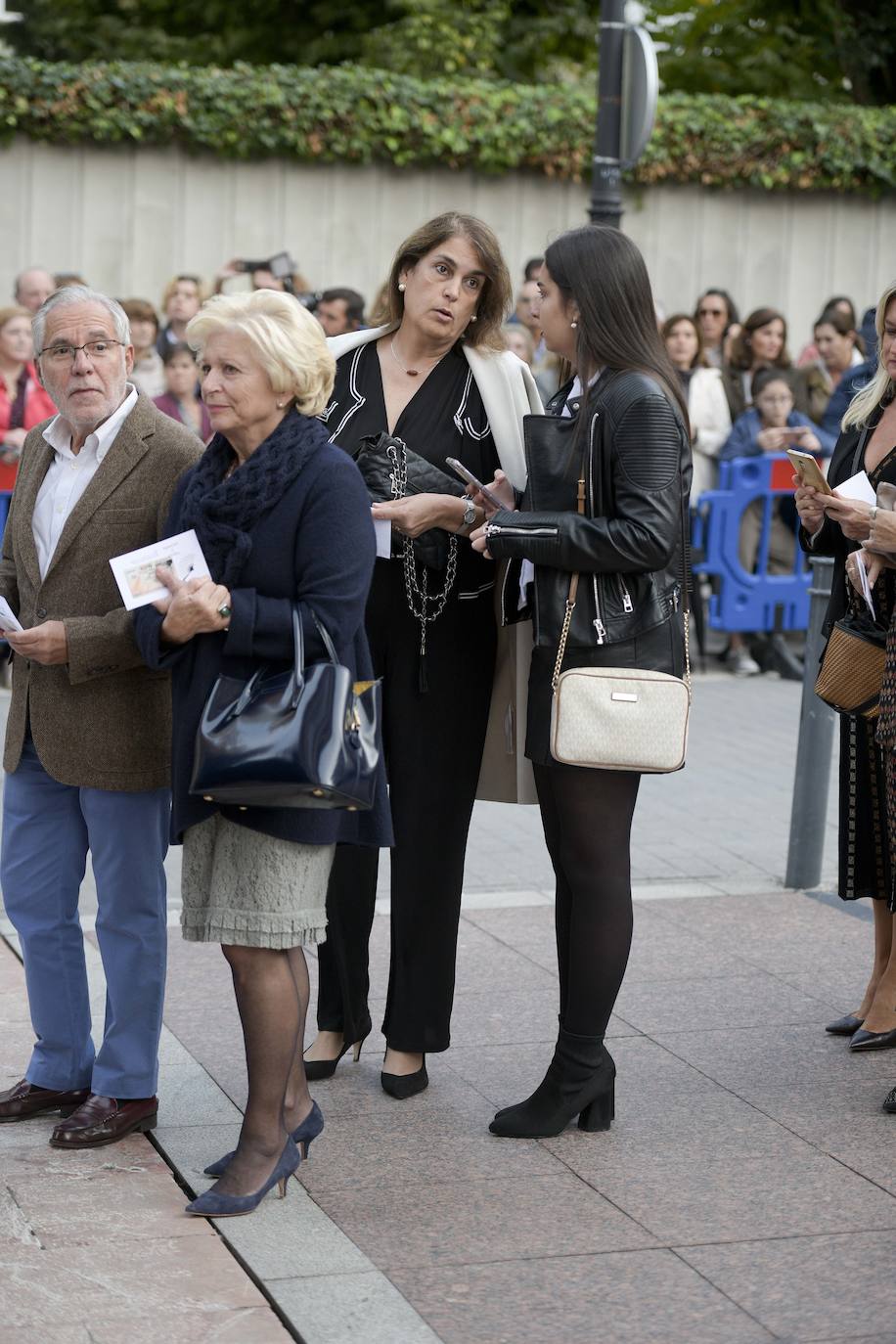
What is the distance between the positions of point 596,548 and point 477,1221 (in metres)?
1.46

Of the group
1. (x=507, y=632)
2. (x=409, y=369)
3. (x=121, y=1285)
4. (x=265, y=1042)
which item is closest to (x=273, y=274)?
(x=409, y=369)

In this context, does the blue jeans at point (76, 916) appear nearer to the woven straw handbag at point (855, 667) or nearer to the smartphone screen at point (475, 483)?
the smartphone screen at point (475, 483)

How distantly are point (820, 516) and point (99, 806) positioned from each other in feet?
6.98

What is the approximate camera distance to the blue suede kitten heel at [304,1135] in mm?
4086

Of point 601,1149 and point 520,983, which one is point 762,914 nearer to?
point 520,983

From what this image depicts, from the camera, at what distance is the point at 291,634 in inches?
150

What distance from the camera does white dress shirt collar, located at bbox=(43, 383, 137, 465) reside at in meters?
4.32

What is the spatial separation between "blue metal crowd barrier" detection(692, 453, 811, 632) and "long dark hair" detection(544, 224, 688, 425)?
23.6 feet

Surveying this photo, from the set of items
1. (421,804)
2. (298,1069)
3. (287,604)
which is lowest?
(298,1069)

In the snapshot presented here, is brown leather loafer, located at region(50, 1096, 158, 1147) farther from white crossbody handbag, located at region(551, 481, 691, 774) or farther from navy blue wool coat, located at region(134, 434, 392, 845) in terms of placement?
white crossbody handbag, located at region(551, 481, 691, 774)

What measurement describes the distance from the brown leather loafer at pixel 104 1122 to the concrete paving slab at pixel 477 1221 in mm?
549

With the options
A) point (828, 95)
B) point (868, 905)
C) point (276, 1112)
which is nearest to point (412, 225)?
point (828, 95)

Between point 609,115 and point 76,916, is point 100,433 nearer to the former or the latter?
point 76,916

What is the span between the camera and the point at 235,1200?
13.0 ft
